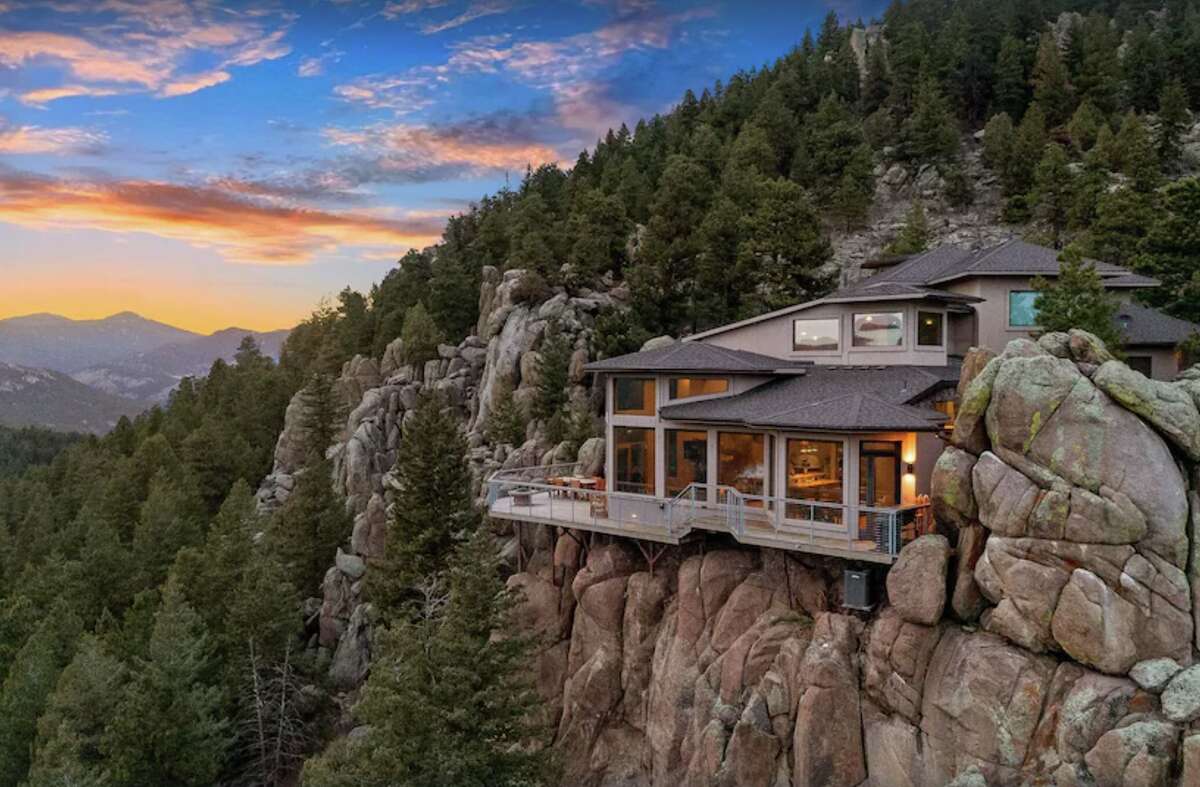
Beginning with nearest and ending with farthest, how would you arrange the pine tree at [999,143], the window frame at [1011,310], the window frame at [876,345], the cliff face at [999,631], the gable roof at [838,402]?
the cliff face at [999,631] → the gable roof at [838,402] → the window frame at [876,345] → the window frame at [1011,310] → the pine tree at [999,143]

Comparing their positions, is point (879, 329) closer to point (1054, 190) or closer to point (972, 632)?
point (972, 632)

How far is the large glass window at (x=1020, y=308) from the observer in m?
25.9

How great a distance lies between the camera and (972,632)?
15938mm

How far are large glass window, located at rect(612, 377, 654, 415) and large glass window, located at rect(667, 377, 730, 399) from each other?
0.76 meters

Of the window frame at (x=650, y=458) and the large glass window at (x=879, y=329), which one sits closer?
the large glass window at (x=879, y=329)

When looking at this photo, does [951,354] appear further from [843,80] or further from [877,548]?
[843,80]

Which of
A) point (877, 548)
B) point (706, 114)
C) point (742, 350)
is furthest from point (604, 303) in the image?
point (706, 114)

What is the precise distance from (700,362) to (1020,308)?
39.3 feet

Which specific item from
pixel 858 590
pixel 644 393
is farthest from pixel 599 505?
pixel 858 590

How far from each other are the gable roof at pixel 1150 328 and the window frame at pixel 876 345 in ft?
22.9

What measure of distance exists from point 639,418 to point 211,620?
71.9 feet

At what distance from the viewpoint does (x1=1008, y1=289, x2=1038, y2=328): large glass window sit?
25.9 m

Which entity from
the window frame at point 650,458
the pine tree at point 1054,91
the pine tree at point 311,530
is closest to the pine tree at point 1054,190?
the pine tree at point 1054,91

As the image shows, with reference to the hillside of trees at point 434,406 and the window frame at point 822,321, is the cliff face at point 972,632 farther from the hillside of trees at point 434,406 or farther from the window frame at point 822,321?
the window frame at point 822,321
